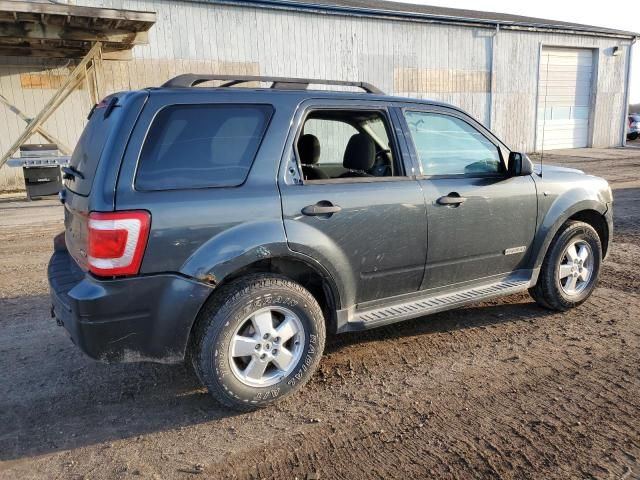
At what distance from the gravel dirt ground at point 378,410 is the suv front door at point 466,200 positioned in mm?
609

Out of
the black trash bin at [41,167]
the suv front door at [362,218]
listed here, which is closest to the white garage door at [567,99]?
the black trash bin at [41,167]

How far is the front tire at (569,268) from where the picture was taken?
172 inches

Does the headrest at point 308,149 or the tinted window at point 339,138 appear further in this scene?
the tinted window at point 339,138

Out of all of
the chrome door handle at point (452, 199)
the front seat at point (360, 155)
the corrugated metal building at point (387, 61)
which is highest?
the corrugated metal building at point (387, 61)

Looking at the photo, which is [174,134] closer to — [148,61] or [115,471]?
[115,471]

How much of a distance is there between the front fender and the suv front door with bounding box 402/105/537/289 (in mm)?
118

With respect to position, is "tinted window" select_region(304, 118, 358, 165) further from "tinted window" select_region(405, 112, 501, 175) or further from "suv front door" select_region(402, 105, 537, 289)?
"suv front door" select_region(402, 105, 537, 289)

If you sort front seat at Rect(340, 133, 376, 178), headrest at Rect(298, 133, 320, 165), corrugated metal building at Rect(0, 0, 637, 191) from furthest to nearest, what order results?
corrugated metal building at Rect(0, 0, 637, 191) < headrest at Rect(298, 133, 320, 165) < front seat at Rect(340, 133, 376, 178)

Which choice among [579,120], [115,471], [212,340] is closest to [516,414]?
[212,340]

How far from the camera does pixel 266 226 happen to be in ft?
9.87

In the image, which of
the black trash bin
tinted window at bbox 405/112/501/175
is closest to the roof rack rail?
tinted window at bbox 405/112/501/175

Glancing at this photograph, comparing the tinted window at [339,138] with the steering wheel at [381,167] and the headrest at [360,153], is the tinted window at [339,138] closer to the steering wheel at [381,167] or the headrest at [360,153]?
the headrest at [360,153]

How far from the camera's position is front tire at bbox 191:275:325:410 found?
2928 mm

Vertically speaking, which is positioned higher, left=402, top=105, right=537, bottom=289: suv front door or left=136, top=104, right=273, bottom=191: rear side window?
left=136, top=104, right=273, bottom=191: rear side window
